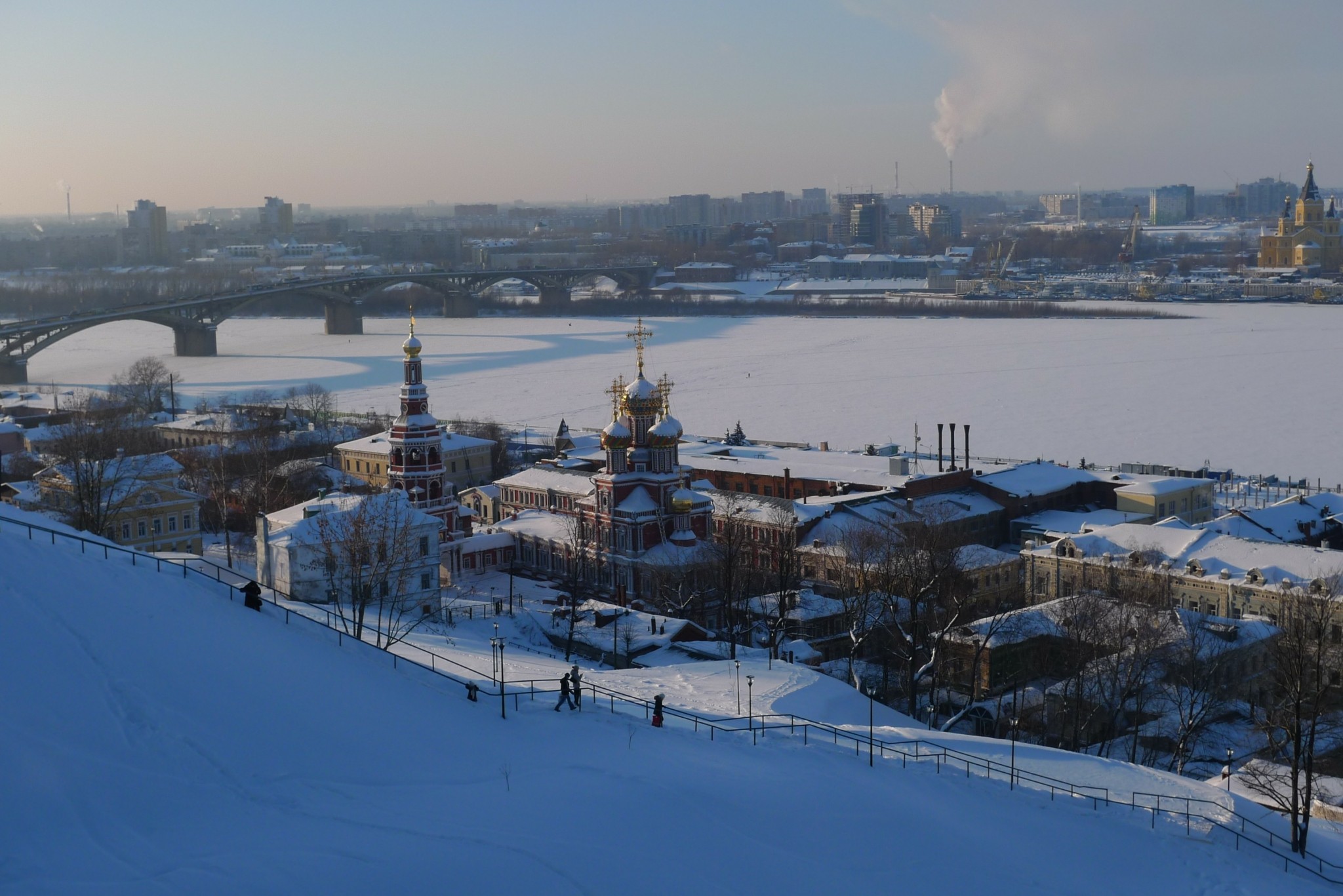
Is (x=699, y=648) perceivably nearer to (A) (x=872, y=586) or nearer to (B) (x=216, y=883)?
(A) (x=872, y=586)

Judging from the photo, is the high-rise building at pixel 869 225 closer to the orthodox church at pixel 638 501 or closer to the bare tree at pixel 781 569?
the bare tree at pixel 781 569

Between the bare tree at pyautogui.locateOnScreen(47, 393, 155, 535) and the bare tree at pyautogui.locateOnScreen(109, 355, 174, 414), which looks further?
the bare tree at pyautogui.locateOnScreen(109, 355, 174, 414)

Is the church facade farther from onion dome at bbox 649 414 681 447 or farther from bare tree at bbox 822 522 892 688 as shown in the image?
bare tree at bbox 822 522 892 688

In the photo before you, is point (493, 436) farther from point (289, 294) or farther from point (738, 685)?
point (289, 294)

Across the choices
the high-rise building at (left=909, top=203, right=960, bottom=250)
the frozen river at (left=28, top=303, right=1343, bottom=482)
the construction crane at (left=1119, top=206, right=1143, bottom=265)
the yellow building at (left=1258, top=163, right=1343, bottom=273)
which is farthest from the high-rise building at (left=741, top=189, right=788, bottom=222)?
the frozen river at (left=28, top=303, right=1343, bottom=482)

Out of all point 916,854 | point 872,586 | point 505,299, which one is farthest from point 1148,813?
point 505,299

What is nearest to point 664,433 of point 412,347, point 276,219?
point 412,347
